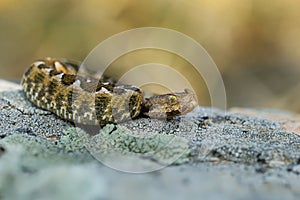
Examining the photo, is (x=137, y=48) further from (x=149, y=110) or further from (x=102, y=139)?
(x=102, y=139)

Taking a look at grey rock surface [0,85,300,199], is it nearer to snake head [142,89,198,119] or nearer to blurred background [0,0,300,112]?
snake head [142,89,198,119]

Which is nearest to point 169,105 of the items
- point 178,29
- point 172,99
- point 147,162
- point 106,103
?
point 172,99

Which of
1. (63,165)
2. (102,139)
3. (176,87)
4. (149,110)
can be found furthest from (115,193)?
(176,87)

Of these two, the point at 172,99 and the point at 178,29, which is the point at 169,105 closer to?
the point at 172,99

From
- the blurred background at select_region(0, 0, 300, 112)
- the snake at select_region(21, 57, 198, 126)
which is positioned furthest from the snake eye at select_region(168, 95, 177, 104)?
the blurred background at select_region(0, 0, 300, 112)

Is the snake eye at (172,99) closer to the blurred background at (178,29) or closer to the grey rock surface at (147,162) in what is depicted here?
the grey rock surface at (147,162)

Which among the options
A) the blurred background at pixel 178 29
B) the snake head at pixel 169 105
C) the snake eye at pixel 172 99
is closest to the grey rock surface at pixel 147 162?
the snake head at pixel 169 105
